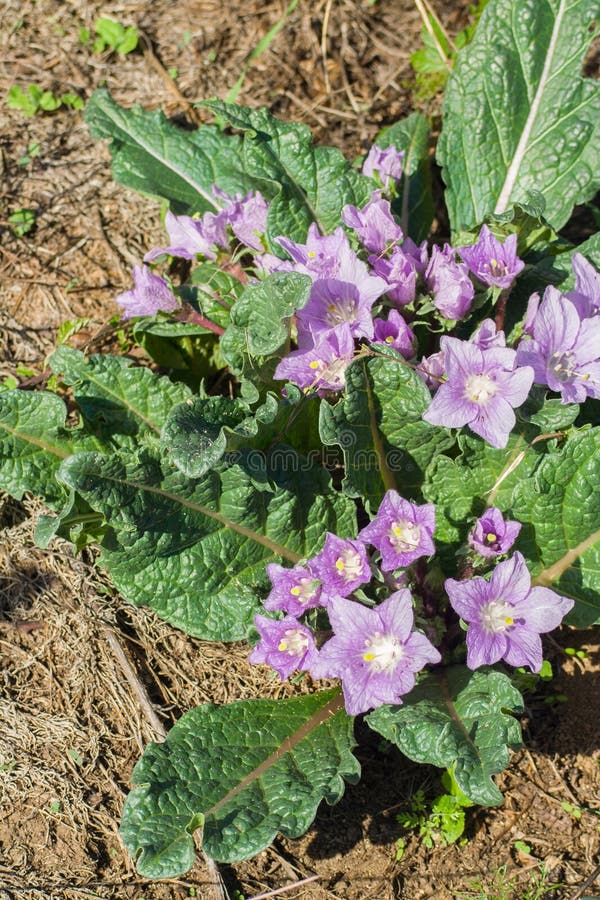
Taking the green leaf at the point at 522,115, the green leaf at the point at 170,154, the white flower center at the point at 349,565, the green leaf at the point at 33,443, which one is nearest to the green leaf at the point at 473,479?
the white flower center at the point at 349,565

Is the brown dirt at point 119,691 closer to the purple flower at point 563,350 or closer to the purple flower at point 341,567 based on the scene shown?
the purple flower at point 341,567

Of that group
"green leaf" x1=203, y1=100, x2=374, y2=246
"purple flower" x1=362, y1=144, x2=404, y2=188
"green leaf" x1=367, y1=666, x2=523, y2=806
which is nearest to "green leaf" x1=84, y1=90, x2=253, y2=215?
"green leaf" x1=203, y1=100, x2=374, y2=246

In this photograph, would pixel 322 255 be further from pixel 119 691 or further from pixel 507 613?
pixel 119 691

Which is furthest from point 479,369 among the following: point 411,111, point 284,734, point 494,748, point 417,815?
point 411,111

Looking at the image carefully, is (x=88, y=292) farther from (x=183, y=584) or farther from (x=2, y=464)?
(x=183, y=584)

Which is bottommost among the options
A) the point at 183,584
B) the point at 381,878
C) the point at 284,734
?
the point at 381,878

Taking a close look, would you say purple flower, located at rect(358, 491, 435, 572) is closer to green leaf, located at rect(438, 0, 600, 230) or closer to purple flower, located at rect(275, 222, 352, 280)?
purple flower, located at rect(275, 222, 352, 280)
